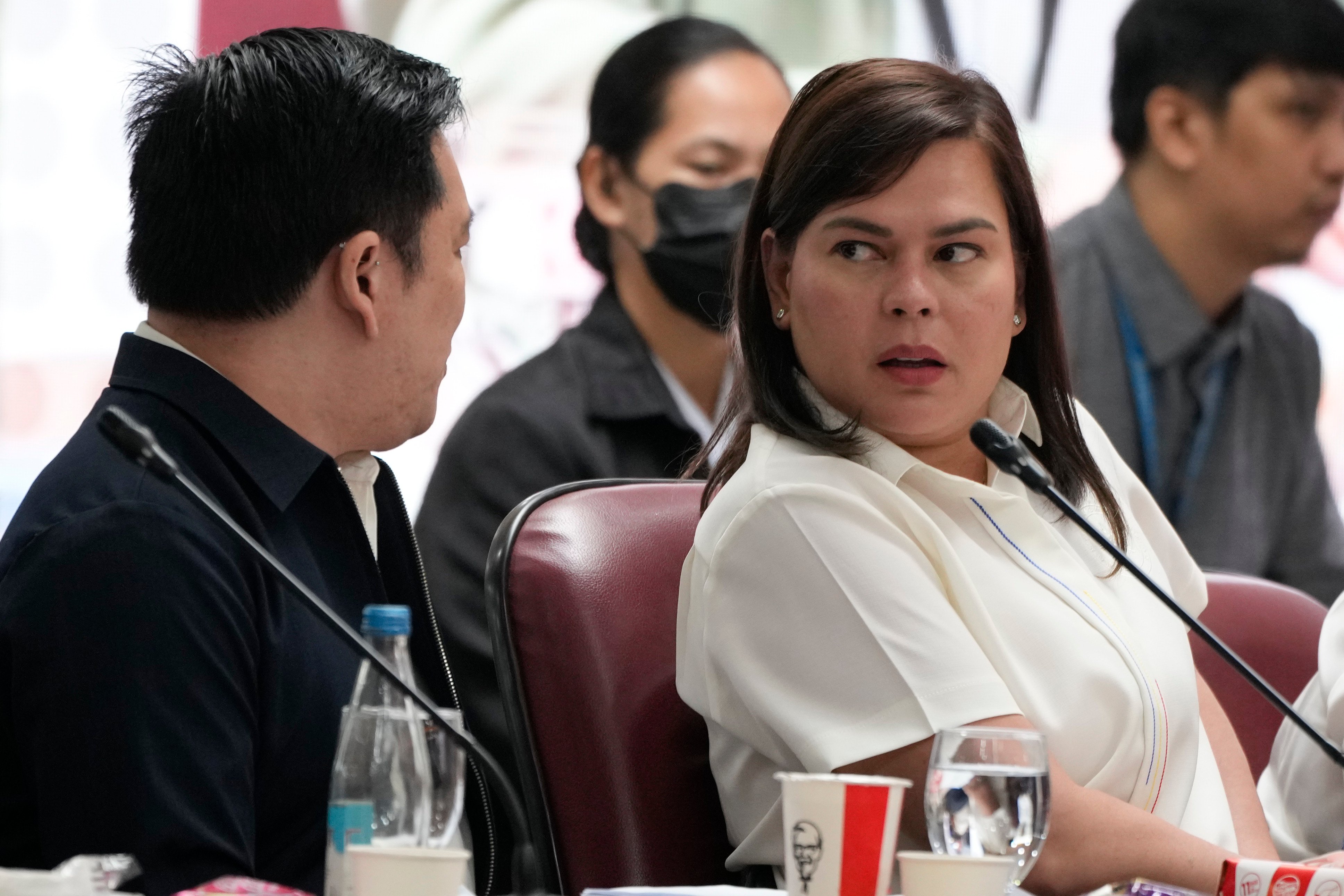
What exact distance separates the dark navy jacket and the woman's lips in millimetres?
468

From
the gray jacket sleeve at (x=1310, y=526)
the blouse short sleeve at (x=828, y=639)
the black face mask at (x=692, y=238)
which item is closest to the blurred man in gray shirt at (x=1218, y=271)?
the gray jacket sleeve at (x=1310, y=526)

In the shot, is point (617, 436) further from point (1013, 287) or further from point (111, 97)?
point (111, 97)

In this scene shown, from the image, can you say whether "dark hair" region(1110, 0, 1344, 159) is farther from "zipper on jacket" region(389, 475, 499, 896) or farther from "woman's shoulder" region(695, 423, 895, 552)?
"zipper on jacket" region(389, 475, 499, 896)

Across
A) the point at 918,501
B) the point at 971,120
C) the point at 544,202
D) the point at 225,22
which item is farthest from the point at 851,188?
the point at 225,22

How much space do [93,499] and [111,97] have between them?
6.24 feet

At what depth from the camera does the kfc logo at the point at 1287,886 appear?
916 millimetres

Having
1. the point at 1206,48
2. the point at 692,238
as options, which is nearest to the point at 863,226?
the point at 692,238

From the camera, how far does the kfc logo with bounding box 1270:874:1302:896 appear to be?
92cm

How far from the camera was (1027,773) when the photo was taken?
0.87 meters

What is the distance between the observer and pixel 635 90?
2584 mm

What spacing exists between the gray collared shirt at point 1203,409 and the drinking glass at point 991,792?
6.23 feet

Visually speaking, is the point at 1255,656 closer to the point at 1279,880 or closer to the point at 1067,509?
the point at 1067,509

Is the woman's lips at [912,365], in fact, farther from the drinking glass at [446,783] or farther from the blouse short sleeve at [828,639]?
the drinking glass at [446,783]

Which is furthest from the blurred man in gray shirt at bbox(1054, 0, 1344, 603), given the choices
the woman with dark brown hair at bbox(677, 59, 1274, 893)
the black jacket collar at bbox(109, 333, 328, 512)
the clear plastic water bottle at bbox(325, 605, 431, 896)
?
the clear plastic water bottle at bbox(325, 605, 431, 896)
